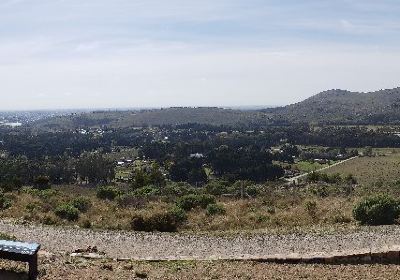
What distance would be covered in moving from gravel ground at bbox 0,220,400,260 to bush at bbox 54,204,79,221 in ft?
10.0

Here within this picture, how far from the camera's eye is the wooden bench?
34.2ft

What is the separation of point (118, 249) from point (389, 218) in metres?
9.91

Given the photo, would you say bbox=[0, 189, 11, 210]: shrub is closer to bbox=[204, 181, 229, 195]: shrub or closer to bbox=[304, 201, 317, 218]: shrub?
bbox=[304, 201, 317, 218]: shrub

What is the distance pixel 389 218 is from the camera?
1872 centimetres

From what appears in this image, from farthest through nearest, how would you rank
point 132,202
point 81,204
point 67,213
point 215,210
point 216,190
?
point 216,190
point 132,202
point 81,204
point 215,210
point 67,213

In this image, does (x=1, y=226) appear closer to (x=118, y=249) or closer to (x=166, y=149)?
(x=118, y=249)

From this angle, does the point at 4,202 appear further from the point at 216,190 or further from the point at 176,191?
the point at 216,190

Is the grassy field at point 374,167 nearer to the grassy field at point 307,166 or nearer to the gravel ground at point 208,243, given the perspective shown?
the grassy field at point 307,166

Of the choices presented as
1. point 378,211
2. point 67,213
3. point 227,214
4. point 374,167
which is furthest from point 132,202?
point 374,167

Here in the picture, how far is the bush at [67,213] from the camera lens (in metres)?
21.2

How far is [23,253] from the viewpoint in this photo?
10.4m

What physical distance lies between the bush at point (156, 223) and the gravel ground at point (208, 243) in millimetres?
1358

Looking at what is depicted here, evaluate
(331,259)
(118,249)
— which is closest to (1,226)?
(118,249)

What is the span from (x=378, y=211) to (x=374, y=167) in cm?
5747
